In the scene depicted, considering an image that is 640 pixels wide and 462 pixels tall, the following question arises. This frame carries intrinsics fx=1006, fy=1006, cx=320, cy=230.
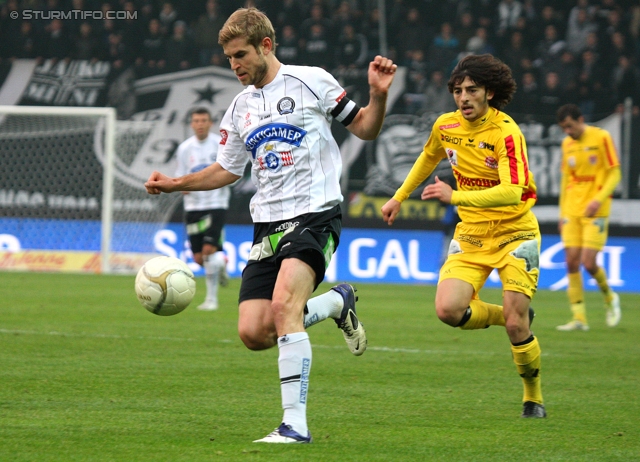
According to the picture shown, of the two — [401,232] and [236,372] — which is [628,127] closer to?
[401,232]

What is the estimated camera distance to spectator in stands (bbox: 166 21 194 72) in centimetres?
1894

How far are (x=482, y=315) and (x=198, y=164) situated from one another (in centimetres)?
685

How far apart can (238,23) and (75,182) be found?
45.3 feet

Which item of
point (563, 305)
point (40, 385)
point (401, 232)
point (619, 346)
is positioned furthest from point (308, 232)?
point (401, 232)

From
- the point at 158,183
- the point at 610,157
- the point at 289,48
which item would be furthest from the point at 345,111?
the point at 289,48

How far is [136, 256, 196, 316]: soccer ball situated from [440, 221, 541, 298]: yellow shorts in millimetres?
1617

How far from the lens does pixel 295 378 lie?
15.3ft

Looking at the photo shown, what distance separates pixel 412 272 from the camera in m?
17.1

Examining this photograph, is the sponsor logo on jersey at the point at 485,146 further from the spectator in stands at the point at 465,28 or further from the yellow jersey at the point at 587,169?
the spectator in stands at the point at 465,28

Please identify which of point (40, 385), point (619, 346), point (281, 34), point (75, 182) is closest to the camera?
point (40, 385)

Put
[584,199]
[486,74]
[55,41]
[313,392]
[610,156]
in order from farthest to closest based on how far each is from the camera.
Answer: [55,41] < [584,199] < [610,156] < [313,392] < [486,74]

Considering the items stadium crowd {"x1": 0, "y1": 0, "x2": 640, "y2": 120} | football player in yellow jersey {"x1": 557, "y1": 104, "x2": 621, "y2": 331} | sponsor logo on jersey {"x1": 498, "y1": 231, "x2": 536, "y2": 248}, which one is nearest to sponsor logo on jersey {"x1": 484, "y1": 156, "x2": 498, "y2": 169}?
sponsor logo on jersey {"x1": 498, "y1": 231, "x2": 536, "y2": 248}

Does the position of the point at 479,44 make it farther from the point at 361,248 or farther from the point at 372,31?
the point at 361,248

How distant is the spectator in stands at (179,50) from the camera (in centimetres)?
1894
